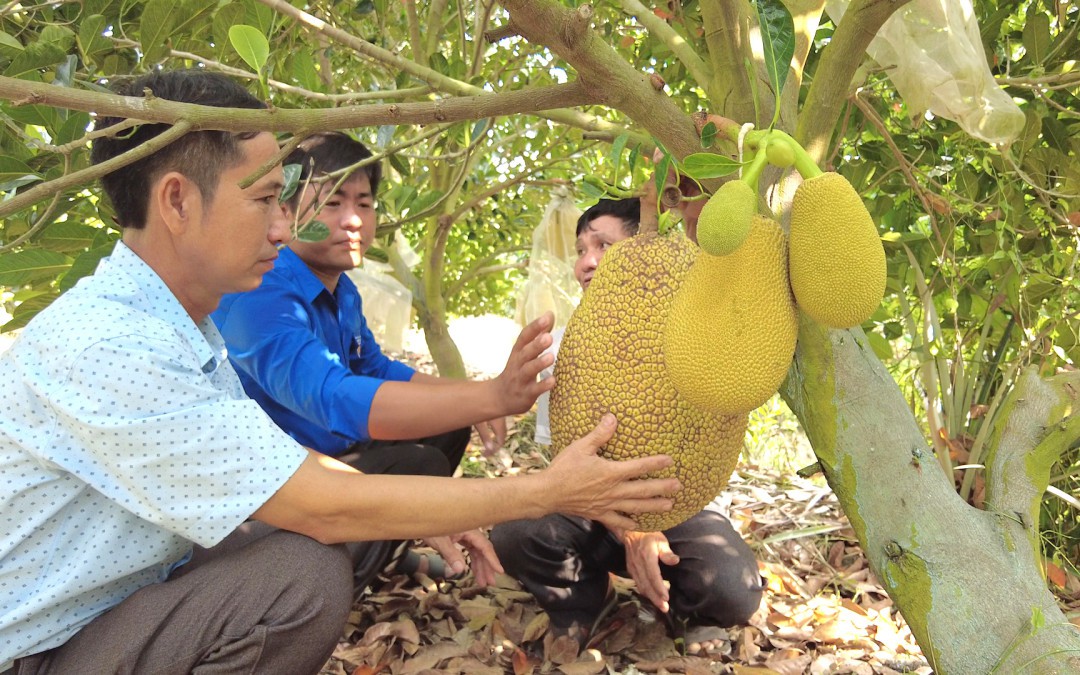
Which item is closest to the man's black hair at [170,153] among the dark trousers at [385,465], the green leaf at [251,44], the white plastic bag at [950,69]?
the green leaf at [251,44]

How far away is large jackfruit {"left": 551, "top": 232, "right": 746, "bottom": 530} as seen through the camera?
3.99 feet

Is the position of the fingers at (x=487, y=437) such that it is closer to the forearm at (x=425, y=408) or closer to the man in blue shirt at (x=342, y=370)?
the man in blue shirt at (x=342, y=370)

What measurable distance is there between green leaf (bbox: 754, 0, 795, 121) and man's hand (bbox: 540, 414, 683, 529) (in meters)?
0.50

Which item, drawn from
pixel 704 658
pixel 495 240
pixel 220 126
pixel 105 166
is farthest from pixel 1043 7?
pixel 495 240

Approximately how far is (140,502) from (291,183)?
21.7 inches

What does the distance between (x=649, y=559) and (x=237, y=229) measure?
1.02m

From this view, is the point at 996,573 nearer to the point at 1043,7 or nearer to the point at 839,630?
the point at 839,630

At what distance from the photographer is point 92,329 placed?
121 cm

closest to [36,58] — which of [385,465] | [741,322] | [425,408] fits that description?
[425,408]

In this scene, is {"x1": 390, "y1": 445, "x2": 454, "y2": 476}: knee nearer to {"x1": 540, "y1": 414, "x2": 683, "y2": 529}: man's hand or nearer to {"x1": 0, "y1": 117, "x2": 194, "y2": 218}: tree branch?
{"x1": 540, "y1": 414, "x2": 683, "y2": 529}: man's hand

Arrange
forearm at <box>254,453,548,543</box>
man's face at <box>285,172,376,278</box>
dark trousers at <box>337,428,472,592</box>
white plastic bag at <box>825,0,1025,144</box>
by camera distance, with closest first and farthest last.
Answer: forearm at <box>254,453,548,543</box>
white plastic bag at <box>825,0,1025,144</box>
dark trousers at <box>337,428,472,592</box>
man's face at <box>285,172,376,278</box>

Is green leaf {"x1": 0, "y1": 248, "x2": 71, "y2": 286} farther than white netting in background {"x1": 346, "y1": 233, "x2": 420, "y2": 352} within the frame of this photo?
No

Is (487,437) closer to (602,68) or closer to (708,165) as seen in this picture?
(602,68)

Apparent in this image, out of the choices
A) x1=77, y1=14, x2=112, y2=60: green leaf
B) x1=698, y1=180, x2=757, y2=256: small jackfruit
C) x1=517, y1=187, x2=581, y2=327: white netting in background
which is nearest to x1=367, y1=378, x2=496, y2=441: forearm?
x1=77, y1=14, x2=112, y2=60: green leaf
